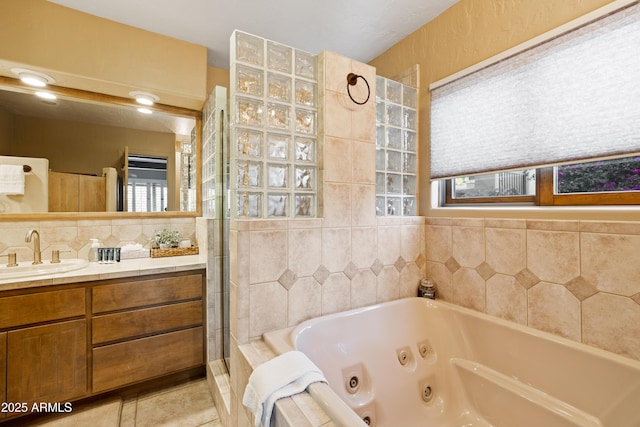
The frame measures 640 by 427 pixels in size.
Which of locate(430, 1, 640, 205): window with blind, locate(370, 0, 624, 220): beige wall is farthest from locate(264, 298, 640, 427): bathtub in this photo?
locate(430, 1, 640, 205): window with blind

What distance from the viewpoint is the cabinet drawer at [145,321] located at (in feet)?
5.27

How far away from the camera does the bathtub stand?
105 centimetres

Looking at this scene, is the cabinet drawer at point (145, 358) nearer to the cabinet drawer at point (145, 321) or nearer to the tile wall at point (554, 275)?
the cabinet drawer at point (145, 321)

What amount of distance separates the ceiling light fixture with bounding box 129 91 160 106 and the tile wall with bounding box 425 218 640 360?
2381 mm

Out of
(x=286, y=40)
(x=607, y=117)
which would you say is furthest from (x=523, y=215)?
(x=286, y=40)

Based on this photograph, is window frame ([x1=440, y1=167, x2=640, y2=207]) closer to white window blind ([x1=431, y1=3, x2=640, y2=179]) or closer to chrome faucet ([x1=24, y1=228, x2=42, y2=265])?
white window blind ([x1=431, y1=3, x2=640, y2=179])

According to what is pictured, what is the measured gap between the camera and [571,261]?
1.18m

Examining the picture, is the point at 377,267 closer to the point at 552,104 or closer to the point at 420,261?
the point at 420,261

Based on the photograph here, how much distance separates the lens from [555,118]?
123cm

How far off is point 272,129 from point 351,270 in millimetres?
878

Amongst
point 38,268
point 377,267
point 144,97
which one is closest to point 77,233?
point 38,268

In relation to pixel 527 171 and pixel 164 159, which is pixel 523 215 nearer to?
pixel 527 171

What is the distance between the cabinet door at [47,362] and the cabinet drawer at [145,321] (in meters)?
0.08

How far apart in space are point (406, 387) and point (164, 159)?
2436 mm
